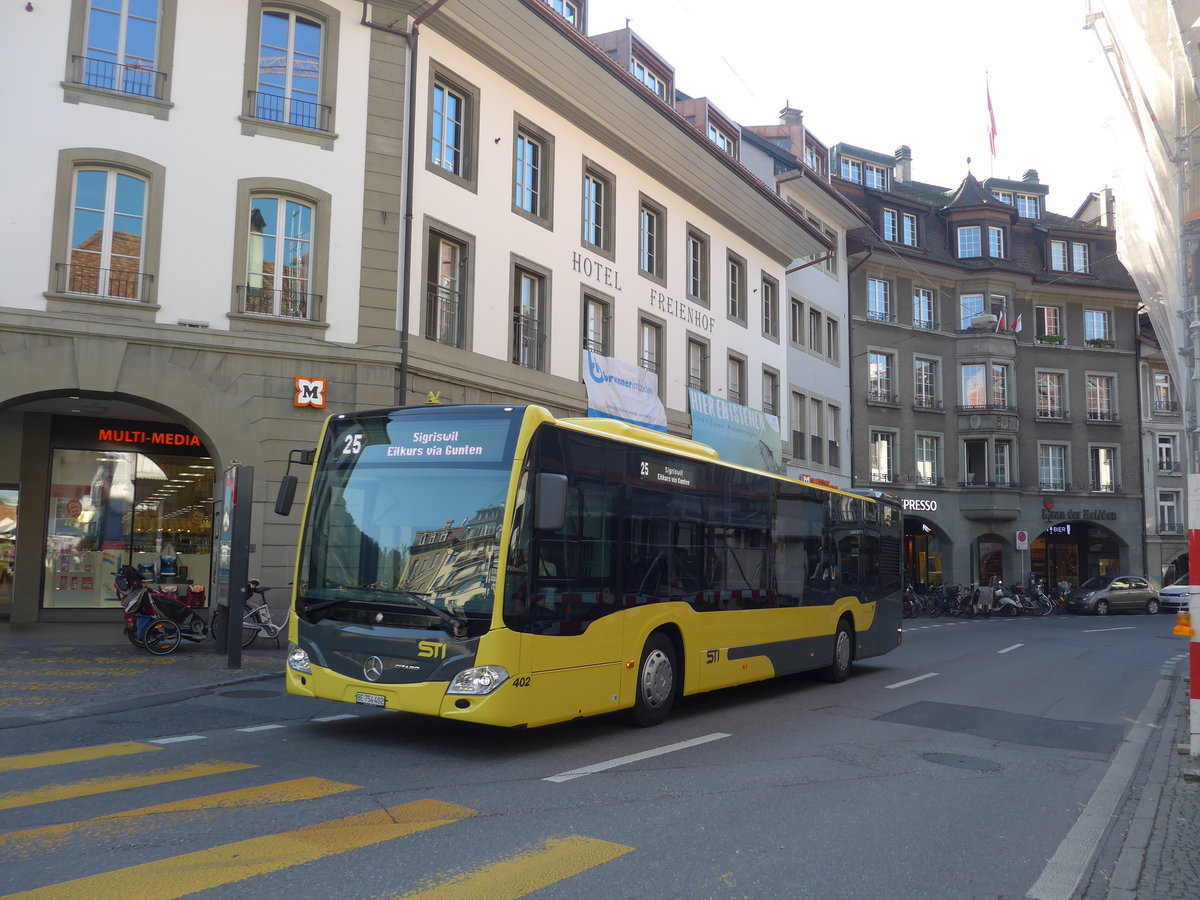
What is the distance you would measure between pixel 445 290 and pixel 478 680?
38.5 feet

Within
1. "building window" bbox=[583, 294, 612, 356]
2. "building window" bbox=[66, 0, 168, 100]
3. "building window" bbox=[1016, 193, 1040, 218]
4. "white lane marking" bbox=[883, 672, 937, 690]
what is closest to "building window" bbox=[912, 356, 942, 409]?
"building window" bbox=[1016, 193, 1040, 218]

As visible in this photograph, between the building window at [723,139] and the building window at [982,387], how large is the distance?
17.0 meters

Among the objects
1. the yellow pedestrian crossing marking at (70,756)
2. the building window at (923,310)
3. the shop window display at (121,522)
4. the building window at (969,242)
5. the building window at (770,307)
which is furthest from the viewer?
the building window at (969,242)

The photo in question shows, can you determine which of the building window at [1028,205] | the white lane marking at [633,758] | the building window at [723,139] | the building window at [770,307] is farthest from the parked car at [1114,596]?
the white lane marking at [633,758]

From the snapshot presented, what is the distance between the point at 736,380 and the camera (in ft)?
95.3

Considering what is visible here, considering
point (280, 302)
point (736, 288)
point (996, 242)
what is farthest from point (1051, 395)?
point (280, 302)

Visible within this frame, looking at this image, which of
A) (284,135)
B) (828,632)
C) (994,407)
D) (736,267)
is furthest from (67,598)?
(994,407)

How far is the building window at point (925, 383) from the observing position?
41.1 m

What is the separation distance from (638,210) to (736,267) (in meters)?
6.16

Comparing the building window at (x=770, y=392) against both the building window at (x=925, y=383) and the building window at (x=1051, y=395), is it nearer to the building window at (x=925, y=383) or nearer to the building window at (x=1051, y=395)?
the building window at (x=925, y=383)

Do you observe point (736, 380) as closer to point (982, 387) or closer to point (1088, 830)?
point (982, 387)

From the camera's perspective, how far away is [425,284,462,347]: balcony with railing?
58.5 feet

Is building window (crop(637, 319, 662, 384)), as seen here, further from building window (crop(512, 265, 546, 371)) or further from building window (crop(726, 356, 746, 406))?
building window (crop(512, 265, 546, 371))

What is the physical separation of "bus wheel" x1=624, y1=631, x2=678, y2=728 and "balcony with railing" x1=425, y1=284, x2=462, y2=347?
9400 mm
